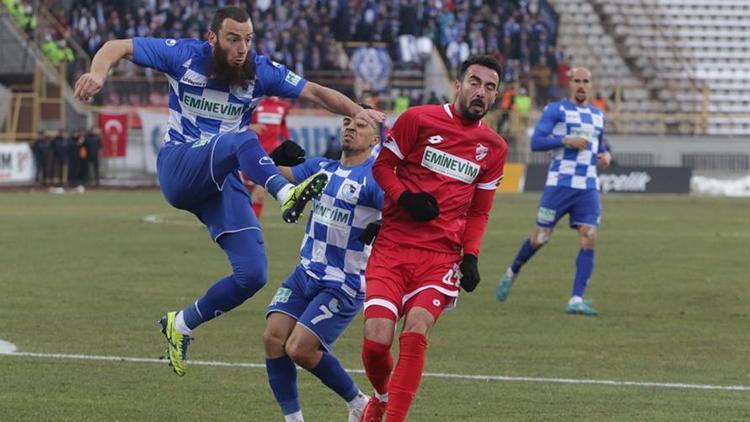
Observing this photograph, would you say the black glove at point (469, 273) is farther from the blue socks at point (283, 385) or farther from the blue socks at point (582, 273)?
the blue socks at point (582, 273)

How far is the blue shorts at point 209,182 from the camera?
29.1 feet

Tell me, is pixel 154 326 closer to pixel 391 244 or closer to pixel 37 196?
pixel 391 244

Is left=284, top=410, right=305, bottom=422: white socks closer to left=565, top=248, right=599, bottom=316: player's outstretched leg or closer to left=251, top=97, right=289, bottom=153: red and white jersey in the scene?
left=565, top=248, right=599, bottom=316: player's outstretched leg

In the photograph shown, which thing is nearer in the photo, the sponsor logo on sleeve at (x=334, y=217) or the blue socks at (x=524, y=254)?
the sponsor logo on sleeve at (x=334, y=217)

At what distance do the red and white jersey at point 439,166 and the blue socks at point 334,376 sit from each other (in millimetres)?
921

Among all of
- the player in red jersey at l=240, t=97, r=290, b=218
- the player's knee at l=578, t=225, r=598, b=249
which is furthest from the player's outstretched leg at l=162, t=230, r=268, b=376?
the player in red jersey at l=240, t=97, r=290, b=218

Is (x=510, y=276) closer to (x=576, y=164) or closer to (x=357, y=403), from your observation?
(x=576, y=164)

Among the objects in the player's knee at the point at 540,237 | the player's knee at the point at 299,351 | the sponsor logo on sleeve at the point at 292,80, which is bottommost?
the player's knee at the point at 540,237

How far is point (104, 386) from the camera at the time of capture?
9875 millimetres

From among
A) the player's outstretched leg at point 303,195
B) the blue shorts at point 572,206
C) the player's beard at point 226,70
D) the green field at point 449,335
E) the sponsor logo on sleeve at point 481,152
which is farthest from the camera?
the blue shorts at point 572,206

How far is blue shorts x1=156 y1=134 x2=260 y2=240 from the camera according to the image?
8883mm

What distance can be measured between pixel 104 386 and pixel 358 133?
2696 mm

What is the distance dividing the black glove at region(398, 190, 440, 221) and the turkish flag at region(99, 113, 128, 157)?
32.3 meters

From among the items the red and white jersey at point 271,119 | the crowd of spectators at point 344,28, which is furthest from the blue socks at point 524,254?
the crowd of spectators at point 344,28
